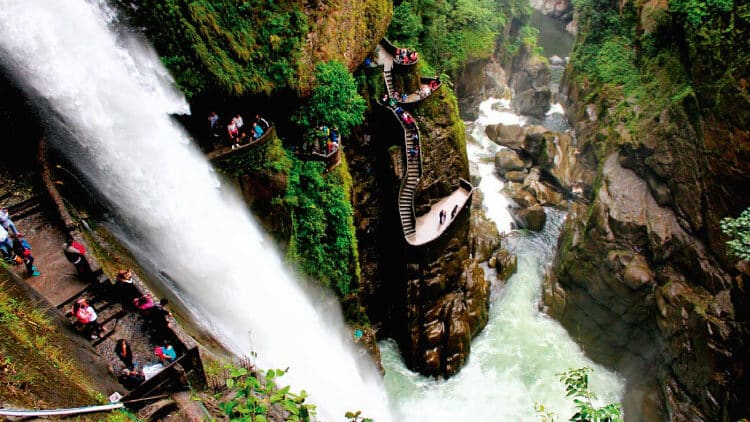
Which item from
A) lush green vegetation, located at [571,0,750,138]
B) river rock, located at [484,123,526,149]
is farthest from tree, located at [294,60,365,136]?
river rock, located at [484,123,526,149]

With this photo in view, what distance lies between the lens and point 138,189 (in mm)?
10008

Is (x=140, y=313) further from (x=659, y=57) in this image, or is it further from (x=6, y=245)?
(x=659, y=57)

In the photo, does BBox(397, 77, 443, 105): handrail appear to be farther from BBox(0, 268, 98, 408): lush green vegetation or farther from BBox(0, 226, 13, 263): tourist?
BBox(0, 268, 98, 408): lush green vegetation

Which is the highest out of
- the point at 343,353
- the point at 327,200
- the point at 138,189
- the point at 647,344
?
the point at 138,189

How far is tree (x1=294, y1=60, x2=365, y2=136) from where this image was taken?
13.9 metres

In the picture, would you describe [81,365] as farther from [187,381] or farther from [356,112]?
[356,112]

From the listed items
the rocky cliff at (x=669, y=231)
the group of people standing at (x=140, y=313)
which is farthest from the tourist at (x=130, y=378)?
the rocky cliff at (x=669, y=231)

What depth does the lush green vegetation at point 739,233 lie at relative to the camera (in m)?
14.1

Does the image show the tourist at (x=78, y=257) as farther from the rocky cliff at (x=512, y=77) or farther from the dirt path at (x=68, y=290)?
the rocky cliff at (x=512, y=77)

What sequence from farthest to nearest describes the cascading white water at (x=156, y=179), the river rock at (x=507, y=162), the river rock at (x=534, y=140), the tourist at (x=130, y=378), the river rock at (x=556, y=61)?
the river rock at (x=556, y=61) < the river rock at (x=507, y=162) < the river rock at (x=534, y=140) < the cascading white water at (x=156, y=179) < the tourist at (x=130, y=378)

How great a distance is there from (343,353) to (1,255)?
10.6 m

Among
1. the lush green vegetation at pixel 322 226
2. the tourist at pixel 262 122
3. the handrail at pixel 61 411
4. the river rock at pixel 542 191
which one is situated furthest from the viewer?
the river rock at pixel 542 191

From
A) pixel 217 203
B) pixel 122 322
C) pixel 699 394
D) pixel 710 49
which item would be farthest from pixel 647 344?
pixel 122 322

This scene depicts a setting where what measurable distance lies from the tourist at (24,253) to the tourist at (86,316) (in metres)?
1.08
